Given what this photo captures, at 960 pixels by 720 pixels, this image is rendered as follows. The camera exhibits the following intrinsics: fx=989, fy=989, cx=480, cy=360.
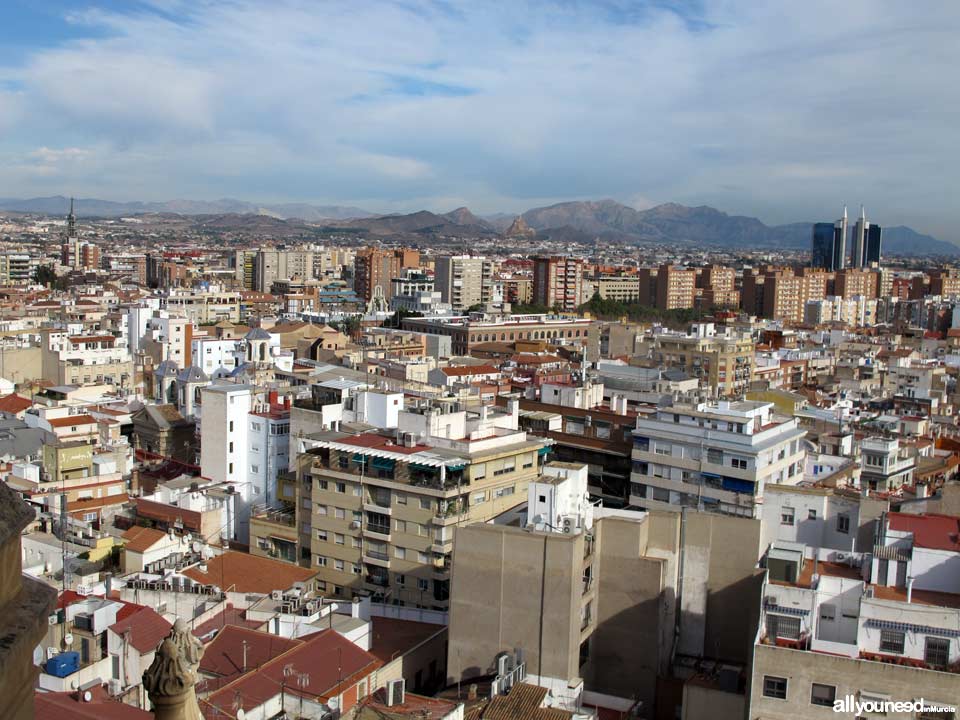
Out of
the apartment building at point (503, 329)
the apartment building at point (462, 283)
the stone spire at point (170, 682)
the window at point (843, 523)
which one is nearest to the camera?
the stone spire at point (170, 682)

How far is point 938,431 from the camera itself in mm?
26641

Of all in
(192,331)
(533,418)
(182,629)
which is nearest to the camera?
(182,629)

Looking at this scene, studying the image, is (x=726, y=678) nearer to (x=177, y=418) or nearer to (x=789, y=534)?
(x=789, y=534)

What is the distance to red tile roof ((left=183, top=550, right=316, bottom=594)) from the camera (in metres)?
14.1

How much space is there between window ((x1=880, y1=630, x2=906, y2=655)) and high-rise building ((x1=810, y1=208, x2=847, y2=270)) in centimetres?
11436

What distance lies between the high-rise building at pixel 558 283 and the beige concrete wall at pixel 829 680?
58137 mm

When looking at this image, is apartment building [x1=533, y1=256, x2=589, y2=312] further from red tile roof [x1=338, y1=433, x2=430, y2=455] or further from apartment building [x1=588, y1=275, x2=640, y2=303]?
red tile roof [x1=338, y1=433, x2=430, y2=455]

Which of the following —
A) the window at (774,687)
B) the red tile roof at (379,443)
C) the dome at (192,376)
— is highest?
the red tile roof at (379,443)

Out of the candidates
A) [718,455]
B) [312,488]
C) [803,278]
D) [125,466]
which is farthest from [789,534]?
[803,278]

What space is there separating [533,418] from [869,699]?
12459 millimetres

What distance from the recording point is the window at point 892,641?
894 cm

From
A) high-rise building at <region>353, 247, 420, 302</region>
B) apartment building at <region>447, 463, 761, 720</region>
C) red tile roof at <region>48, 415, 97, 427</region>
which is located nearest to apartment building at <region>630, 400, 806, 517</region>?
apartment building at <region>447, 463, 761, 720</region>

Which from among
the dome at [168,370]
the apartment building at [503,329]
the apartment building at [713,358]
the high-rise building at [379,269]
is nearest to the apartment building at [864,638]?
the apartment building at [713,358]

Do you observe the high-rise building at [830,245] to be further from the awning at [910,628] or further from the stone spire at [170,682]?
the stone spire at [170,682]
